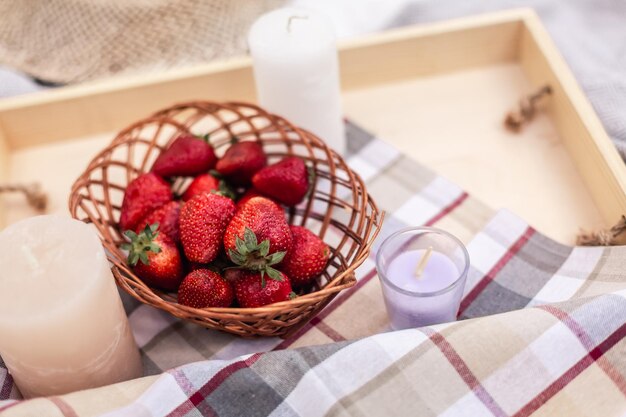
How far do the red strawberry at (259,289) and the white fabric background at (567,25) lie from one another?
0.52 metres

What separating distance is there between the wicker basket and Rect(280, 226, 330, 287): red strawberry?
0.02m

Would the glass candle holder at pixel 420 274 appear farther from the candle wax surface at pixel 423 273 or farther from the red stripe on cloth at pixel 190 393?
the red stripe on cloth at pixel 190 393

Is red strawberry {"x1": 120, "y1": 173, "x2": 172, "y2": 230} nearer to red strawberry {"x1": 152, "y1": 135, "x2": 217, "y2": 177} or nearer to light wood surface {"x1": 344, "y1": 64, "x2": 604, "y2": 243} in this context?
red strawberry {"x1": 152, "y1": 135, "x2": 217, "y2": 177}

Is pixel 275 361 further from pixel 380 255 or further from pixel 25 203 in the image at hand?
pixel 25 203

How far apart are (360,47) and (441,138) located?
179mm

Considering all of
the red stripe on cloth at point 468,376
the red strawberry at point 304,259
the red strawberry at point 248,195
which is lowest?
the red stripe on cloth at point 468,376

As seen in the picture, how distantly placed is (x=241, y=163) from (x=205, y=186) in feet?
0.16

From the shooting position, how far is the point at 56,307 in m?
0.60

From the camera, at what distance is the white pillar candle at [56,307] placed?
0.60 metres

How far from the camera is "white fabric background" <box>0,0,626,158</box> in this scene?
3.30 feet

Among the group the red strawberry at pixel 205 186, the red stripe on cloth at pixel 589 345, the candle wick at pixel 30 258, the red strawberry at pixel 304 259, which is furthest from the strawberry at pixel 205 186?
the red stripe on cloth at pixel 589 345

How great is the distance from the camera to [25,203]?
0.95 m

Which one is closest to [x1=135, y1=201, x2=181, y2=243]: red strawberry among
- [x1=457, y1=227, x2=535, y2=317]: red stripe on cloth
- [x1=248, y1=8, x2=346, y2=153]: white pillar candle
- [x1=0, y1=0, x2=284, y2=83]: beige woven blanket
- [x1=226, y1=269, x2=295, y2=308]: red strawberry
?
[x1=226, y1=269, x2=295, y2=308]: red strawberry

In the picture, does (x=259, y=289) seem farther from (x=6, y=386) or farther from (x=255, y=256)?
(x=6, y=386)
